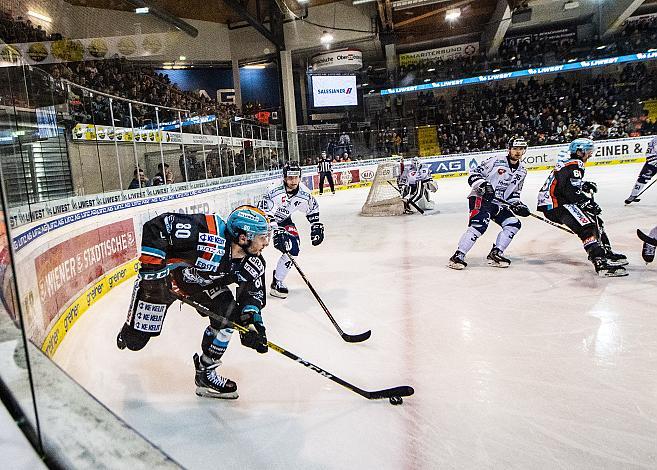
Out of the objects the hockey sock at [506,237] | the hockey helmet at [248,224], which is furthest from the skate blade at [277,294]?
the hockey sock at [506,237]

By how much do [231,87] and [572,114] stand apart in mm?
14331

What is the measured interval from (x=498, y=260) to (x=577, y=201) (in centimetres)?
97

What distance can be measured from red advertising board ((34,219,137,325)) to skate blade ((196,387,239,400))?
1.17 m

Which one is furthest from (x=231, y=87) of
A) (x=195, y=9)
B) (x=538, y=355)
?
(x=538, y=355)

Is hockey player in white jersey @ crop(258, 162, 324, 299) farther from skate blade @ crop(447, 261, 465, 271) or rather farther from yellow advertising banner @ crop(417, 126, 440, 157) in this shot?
yellow advertising banner @ crop(417, 126, 440, 157)

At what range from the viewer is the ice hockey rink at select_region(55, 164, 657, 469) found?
203cm

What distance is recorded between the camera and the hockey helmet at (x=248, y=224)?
2.45 metres

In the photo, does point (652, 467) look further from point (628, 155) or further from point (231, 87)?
point (231, 87)

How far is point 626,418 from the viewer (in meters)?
2.19

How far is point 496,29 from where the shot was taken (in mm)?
20281

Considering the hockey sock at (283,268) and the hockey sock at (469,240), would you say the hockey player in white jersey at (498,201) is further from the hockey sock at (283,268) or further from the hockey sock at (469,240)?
the hockey sock at (283,268)

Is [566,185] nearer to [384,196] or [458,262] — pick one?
[458,262]

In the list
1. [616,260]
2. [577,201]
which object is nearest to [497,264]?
[577,201]

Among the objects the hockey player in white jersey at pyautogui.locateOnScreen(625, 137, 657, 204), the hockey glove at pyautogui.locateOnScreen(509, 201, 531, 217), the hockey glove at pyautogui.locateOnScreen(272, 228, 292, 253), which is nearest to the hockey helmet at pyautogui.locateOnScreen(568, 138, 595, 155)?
the hockey glove at pyautogui.locateOnScreen(509, 201, 531, 217)
